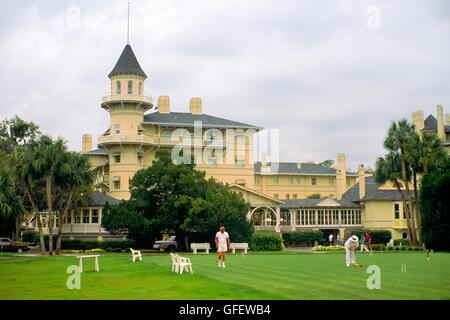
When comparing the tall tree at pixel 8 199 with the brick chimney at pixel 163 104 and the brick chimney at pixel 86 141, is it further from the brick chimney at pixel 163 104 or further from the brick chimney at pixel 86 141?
the brick chimney at pixel 86 141

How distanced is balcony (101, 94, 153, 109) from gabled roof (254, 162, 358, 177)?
28415mm

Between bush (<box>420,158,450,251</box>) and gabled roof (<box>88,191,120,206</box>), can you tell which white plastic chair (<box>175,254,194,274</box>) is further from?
gabled roof (<box>88,191,120,206</box>)

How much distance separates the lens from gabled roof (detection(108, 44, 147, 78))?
77.5m

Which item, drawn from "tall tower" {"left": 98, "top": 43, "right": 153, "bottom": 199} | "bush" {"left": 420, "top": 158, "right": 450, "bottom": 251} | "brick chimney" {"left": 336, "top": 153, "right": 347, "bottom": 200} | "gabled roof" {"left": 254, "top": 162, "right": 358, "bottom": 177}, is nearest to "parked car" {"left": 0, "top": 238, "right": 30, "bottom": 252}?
"tall tower" {"left": 98, "top": 43, "right": 153, "bottom": 199}

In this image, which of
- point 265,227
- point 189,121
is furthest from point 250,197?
point 189,121

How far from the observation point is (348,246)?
26.4 meters

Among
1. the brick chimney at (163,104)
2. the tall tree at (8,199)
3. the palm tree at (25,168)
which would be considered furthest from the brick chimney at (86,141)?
the palm tree at (25,168)

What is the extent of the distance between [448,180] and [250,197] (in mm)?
27047

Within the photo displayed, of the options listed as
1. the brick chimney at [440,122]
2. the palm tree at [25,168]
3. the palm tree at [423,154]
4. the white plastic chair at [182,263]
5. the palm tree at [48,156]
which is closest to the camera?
the white plastic chair at [182,263]

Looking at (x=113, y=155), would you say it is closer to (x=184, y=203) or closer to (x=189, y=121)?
(x=189, y=121)

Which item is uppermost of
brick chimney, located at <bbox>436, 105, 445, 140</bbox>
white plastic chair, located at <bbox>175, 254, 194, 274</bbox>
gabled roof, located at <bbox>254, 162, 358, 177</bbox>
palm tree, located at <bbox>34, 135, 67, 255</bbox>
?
brick chimney, located at <bbox>436, 105, 445, 140</bbox>

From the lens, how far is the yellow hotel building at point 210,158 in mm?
75812

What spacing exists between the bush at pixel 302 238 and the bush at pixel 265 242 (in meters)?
11.1
